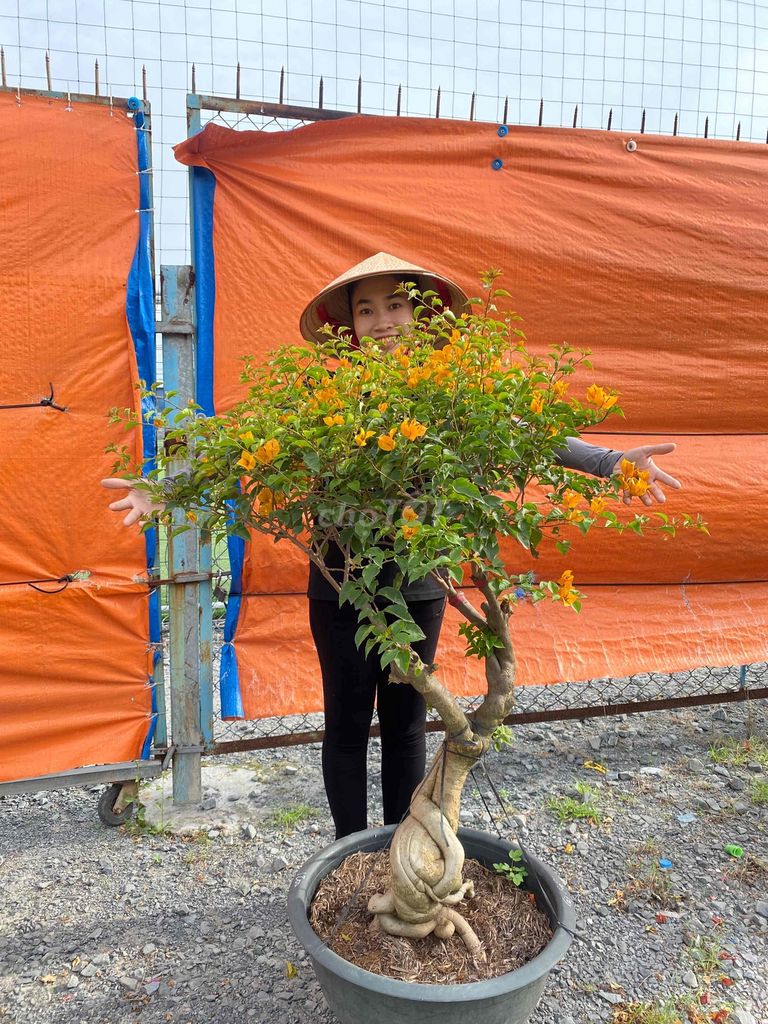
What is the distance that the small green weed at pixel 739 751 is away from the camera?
3098 mm

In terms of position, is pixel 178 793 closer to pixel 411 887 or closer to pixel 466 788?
pixel 466 788

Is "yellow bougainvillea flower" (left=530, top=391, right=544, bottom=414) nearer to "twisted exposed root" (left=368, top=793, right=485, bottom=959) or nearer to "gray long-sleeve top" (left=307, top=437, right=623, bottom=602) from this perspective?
"gray long-sleeve top" (left=307, top=437, right=623, bottom=602)

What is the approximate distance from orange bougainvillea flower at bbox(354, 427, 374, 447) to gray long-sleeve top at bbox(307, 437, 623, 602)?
48cm

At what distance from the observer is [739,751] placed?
3.20 m

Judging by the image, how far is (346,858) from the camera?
1696mm

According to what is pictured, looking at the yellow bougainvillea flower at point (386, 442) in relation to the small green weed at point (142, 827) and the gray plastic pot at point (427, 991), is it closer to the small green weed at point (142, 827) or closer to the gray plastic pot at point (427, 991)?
the gray plastic pot at point (427, 991)

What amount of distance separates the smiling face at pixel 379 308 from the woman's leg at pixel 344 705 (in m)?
0.76

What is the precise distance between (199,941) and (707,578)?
2499mm

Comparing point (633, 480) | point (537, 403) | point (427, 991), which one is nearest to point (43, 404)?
point (537, 403)

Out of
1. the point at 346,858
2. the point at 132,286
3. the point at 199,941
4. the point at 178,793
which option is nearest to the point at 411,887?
the point at 346,858

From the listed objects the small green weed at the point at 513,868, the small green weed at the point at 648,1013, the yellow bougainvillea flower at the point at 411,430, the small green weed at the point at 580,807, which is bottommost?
the small green weed at the point at 580,807

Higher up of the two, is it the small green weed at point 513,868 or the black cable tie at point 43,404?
the black cable tie at point 43,404

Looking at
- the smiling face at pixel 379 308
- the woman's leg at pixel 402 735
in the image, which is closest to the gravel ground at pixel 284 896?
the woman's leg at pixel 402 735

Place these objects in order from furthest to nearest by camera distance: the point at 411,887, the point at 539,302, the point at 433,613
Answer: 1. the point at 539,302
2. the point at 433,613
3. the point at 411,887
